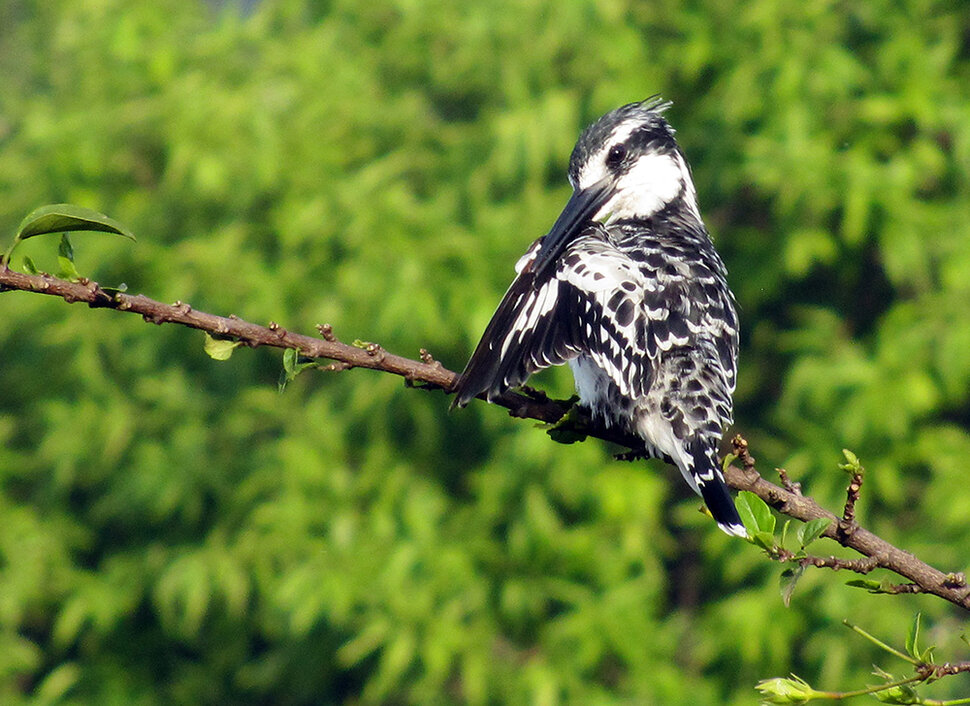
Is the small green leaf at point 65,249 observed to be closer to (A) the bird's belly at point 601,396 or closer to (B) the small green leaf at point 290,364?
(B) the small green leaf at point 290,364

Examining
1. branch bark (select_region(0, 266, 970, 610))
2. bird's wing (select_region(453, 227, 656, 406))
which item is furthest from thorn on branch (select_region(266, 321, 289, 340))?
bird's wing (select_region(453, 227, 656, 406))

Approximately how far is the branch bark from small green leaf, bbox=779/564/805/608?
54 millimetres

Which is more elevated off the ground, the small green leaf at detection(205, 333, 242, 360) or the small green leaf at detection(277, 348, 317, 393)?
the small green leaf at detection(205, 333, 242, 360)

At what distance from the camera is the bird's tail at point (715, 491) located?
207 centimetres

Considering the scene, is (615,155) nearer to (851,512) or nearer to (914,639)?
(851,512)

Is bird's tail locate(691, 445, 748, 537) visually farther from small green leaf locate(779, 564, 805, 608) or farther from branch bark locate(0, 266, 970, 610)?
small green leaf locate(779, 564, 805, 608)

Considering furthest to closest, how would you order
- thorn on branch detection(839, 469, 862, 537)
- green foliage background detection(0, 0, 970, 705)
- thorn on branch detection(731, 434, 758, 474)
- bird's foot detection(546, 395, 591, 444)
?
green foliage background detection(0, 0, 970, 705)
bird's foot detection(546, 395, 591, 444)
thorn on branch detection(731, 434, 758, 474)
thorn on branch detection(839, 469, 862, 537)

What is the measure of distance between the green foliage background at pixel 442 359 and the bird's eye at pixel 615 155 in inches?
50.9

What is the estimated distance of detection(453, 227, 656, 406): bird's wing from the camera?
7.49ft

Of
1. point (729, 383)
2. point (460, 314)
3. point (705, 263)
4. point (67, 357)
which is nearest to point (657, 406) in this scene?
point (729, 383)

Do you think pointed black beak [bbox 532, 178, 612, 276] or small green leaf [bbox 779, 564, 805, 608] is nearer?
small green leaf [bbox 779, 564, 805, 608]

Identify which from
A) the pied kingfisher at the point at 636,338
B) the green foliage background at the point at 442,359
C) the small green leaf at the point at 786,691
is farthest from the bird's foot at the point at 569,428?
the green foliage background at the point at 442,359

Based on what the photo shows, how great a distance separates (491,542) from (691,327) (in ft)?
8.05

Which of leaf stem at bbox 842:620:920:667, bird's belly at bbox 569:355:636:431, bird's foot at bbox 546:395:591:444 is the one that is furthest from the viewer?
bird's belly at bbox 569:355:636:431
